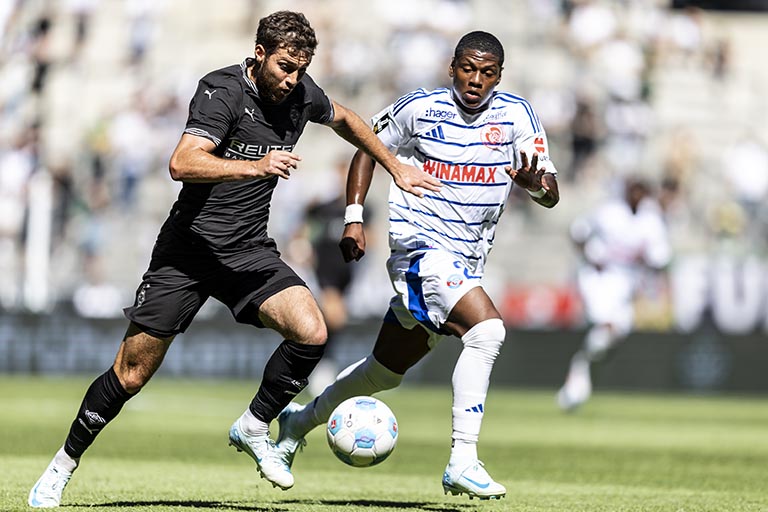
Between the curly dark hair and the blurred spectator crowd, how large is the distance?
13.0 m

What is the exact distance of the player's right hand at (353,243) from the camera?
8.06m

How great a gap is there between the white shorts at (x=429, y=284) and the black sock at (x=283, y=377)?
2.30 ft

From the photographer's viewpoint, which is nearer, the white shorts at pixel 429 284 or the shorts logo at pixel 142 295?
the shorts logo at pixel 142 295

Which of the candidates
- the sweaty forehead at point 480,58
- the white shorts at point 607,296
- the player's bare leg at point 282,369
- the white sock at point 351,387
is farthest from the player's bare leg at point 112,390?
the white shorts at point 607,296

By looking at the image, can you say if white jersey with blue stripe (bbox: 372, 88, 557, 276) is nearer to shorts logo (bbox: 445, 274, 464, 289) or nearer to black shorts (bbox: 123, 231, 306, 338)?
shorts logo (bbox: 445, 274, 464, 289)

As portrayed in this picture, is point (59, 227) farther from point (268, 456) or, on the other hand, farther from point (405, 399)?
point (268, 456)

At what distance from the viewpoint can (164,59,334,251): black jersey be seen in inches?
287

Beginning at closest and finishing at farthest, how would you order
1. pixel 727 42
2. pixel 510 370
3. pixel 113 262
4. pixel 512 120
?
pixel 512 120
pixel 510 370
pixel 113 262
pixel 727 42

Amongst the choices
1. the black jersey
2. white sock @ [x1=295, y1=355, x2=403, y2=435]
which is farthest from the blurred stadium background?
the black jersey

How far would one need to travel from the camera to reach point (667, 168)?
2419 cm

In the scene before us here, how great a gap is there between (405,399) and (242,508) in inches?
427

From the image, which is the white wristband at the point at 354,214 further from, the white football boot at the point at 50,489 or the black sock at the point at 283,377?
the white football boot at the point at 50,489

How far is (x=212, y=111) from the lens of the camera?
7164 mm

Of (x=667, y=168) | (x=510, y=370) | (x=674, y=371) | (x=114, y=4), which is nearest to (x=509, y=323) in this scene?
(x=510, y=370)
